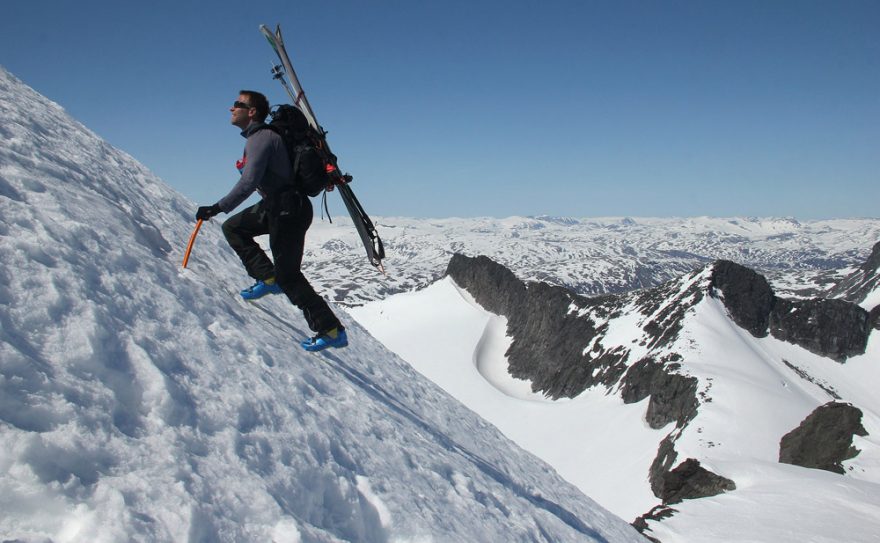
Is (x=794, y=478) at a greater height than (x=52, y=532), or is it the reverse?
(x=794, y=478)

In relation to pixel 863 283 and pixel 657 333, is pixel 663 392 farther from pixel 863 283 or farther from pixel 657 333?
pixel 863 283

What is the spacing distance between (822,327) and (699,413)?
1688 inches

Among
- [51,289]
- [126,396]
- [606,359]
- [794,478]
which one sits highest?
[606,359]

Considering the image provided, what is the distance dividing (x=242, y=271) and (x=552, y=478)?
900 cm

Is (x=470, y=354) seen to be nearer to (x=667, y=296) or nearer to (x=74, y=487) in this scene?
(x=667, y=296)

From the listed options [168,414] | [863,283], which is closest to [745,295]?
[168,414]

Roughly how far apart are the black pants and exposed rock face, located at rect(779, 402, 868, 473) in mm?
37185

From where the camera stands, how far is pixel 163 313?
6.04 m

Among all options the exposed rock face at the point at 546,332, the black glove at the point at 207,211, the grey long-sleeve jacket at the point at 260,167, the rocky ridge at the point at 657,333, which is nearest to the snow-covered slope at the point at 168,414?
the black glove at the point at 207,211

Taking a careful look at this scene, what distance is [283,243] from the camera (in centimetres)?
770

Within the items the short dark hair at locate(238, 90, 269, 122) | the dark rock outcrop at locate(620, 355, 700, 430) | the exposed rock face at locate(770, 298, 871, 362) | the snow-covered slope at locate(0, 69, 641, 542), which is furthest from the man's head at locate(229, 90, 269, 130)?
the exposed rock face at locate(770, 298, 871, 362)

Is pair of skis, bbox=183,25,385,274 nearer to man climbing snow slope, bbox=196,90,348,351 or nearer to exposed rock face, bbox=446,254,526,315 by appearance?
man climbing snow slope, bbox=196,90,348,351

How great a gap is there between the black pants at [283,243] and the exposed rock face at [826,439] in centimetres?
3719

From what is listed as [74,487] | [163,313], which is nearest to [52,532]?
[74,487]
